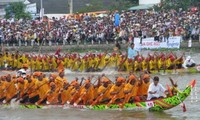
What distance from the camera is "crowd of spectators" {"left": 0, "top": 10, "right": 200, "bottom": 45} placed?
113ft

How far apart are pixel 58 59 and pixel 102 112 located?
1083 cm

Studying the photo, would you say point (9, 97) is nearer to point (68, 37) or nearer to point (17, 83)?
point (17, 83)

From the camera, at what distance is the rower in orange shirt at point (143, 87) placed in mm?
16688

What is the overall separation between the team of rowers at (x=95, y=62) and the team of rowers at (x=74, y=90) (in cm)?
652

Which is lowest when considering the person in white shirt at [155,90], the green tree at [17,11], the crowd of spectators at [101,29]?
the person in white shirt at [155,90]

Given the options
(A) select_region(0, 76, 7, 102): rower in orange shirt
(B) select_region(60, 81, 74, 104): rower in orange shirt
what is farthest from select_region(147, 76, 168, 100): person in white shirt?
(A) select_region(0, 76, 7, 102): rower in orange shirt

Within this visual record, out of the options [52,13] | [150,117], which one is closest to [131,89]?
[150,117]

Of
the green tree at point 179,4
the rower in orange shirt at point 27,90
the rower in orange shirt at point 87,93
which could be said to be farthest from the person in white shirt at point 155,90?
the green tree at point 179,4

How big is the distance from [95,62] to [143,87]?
10224mm

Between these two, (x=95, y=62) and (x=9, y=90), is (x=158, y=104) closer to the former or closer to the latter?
(x=9, y=90)

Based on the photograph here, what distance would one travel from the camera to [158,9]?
4119 cm

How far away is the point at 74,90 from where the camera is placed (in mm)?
17578

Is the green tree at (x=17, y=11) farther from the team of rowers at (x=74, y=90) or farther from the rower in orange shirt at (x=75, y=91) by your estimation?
the rower in orange shirt at (x=75, y=91)

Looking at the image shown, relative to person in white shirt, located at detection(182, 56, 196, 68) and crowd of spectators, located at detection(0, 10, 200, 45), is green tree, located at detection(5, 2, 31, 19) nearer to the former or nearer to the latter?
crowd of spectators, located at detection(0, 10, 200, 45)
